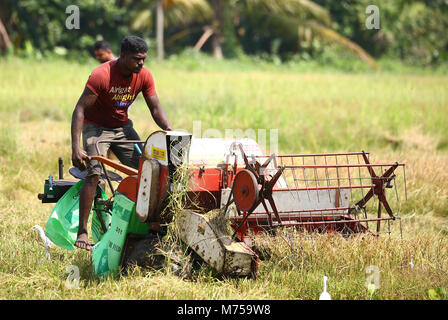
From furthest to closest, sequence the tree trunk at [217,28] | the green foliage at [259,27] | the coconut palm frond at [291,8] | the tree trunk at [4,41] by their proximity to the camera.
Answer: the tree trunk at [217,28] → the coconut palm frond at [291,8] → the green foliage at [259,27] → the tree trunk at [4,41]

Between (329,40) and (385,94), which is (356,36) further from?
(385,94)

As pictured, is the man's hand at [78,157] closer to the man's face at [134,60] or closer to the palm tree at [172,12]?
the man's face at [134,60]

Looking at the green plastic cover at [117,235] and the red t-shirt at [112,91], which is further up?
the red t-shirt at [112,91]

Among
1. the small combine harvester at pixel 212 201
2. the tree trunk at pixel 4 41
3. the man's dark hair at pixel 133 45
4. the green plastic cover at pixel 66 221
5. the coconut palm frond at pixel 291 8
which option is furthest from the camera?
the coconut palm frond at pixel 291 8

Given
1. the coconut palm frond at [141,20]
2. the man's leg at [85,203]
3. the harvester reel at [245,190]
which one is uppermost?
the coconut palm frond at [141,20]

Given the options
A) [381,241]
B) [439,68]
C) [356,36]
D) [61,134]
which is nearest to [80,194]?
[381,241]

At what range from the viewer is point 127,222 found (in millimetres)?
4383

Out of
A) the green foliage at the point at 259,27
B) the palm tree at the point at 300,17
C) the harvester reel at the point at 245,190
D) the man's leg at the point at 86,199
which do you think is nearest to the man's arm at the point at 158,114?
the man's leg at the point at 86,199

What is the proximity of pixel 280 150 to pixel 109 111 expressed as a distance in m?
5.12

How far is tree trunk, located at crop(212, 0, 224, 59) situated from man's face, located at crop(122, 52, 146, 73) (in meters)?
24.2

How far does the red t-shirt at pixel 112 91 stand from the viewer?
16.3 ft

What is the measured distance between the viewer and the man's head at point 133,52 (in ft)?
15.7

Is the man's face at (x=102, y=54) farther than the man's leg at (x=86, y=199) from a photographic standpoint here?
Yes

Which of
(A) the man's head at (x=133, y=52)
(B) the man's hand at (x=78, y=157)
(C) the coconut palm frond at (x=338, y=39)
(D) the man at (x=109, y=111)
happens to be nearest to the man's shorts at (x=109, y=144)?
(D) the man at (x=109, y=111)
